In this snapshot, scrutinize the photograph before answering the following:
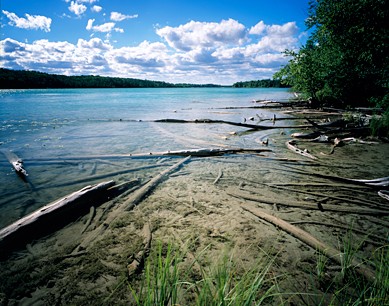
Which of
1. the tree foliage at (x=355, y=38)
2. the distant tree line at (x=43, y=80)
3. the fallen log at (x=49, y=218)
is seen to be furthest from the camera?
the distant tree line at (x=43, y=80)

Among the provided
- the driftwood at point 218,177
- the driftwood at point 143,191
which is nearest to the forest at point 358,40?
the driftwood at point 218,177

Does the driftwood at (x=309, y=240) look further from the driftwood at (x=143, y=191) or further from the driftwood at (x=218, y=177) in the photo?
the driftwood at (x=143, y=191)

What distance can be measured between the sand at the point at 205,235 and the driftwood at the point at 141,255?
0.28ft

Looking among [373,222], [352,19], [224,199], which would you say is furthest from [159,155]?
[352,19]

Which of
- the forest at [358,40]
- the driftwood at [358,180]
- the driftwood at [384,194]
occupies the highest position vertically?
the forest at [358,40]

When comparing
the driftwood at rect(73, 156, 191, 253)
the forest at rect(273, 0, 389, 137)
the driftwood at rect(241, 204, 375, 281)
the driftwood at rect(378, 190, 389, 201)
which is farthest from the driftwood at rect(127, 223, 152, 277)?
the forest at rect(273, 0, 389, 137)

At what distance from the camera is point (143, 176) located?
6984 mm

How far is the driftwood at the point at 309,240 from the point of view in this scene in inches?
118

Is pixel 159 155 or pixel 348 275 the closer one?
pixel 348 275

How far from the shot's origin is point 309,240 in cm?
373

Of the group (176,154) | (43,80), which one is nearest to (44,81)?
(43,80)

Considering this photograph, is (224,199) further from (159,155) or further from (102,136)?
(102,136)

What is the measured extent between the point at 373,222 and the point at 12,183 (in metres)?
9.66

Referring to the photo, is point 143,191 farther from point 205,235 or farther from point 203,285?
point 203,285
